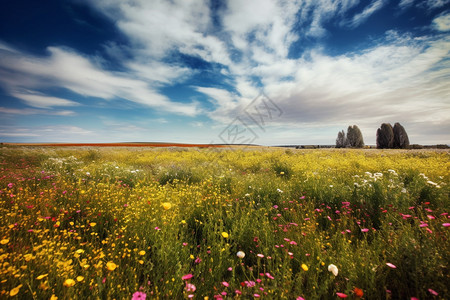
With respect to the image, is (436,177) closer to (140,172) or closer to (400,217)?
(400,217)

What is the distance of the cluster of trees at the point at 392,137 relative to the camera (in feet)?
110

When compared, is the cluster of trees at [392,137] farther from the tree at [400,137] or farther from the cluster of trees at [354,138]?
the cluster of trees at [354,138]

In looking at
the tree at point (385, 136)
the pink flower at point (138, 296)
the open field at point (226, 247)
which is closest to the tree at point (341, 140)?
the tree at point (385, 136)

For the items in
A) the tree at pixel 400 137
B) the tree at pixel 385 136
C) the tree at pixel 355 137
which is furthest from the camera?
the tree at pixel 355 137

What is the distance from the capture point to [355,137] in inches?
1709

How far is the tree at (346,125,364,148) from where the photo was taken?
1702 inches

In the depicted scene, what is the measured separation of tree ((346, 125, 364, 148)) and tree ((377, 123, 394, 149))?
284 inches

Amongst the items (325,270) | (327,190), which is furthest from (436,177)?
(325,270)

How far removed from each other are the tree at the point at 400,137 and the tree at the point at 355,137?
881cm

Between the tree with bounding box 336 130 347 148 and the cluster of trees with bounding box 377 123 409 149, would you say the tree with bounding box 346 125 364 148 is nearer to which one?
the tree with bounding box 336 130 347 148

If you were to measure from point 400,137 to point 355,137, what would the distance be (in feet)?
32.0

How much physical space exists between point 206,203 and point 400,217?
342cm

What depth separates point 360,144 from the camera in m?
43.1

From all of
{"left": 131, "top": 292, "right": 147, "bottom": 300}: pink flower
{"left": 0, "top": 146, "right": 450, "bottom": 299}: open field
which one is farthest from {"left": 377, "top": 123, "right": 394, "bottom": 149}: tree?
{"left": 131, "top": 292, "right": 147, "bottom": 300}: pink flower
